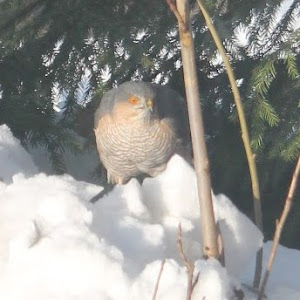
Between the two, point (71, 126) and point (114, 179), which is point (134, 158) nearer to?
point (114, 179)

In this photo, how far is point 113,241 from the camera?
83.1 inches

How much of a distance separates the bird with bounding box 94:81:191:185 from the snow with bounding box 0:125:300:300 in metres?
1.87

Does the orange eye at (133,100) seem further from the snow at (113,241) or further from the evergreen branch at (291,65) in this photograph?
the snow at (113,241)

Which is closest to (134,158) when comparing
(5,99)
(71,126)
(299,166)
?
(71,126)

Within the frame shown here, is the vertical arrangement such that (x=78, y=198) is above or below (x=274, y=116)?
below

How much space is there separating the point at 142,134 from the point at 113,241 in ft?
7.90

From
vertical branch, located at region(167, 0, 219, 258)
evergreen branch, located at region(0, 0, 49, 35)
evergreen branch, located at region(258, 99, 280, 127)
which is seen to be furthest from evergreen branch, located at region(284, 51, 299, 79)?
vertical branch, located at region(167, 0, 219, 258)

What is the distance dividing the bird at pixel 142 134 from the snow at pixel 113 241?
1.87 metres

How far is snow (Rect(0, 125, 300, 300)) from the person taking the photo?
196cm

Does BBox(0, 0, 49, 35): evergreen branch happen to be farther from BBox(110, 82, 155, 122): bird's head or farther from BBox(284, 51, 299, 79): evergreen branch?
BBox(284, 51, 299, 79): evergreen branch

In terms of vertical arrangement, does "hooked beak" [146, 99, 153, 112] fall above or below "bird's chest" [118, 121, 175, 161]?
above

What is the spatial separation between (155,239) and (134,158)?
A: 2364 millimetres

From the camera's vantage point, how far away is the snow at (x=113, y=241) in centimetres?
196

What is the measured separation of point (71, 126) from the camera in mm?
4230
